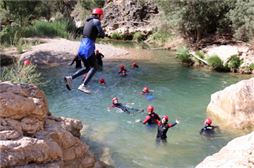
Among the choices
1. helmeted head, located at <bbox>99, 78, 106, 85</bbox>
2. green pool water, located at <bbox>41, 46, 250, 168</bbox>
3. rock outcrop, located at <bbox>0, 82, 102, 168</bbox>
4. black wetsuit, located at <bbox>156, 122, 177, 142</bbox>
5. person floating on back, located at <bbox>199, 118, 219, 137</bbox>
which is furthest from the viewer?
helmeted head, located at <bbox>99, 78, 106, 85</bbox>

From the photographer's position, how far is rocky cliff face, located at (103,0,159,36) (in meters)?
42.7

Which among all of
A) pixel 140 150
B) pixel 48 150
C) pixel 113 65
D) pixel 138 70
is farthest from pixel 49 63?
pixel 48 150

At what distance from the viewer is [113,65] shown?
2661cm

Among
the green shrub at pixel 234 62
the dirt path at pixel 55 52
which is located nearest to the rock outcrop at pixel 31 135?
the green shrub at pixel 234 62

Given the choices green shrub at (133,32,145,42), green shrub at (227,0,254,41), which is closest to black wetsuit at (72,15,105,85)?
green shrub at (227,0,254,41)

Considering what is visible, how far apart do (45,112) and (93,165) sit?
2043 millimetres

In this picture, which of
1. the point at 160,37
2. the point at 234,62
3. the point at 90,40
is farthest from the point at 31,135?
the point at 160,37

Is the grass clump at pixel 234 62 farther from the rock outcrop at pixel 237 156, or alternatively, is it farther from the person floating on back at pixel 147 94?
the rock outcrop at pixel 237 156

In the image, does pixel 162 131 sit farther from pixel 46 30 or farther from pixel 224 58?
pixel 46 30

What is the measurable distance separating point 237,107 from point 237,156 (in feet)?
25.4

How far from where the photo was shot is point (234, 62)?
2522 cm

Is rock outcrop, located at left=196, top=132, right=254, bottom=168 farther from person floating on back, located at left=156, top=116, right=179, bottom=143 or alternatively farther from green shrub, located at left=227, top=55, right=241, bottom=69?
green shrub, located at left=227, top=55, right=241, bottom=69

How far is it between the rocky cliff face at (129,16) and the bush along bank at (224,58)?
1494 centimetres

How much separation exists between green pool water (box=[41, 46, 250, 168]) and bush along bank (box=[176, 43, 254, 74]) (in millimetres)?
967
